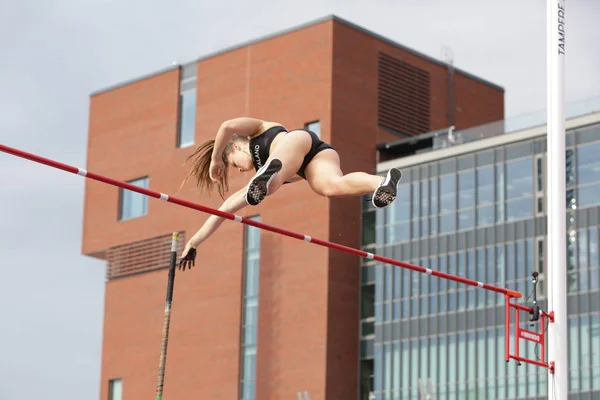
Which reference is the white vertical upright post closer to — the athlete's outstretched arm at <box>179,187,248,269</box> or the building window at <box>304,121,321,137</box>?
the athlete's outstretched arm at <box>179,187,248,269</box>

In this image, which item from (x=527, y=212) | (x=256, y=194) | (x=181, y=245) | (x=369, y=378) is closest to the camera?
(x=256, y=194)

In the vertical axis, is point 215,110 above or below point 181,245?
above

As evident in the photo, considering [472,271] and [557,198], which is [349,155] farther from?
A: [557,198]

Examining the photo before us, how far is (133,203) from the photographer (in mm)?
60500

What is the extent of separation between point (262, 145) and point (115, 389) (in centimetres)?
4453

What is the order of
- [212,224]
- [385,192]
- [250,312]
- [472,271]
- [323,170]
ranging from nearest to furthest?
[385,192], [323,170], [212,224], [472,271], [250,312]

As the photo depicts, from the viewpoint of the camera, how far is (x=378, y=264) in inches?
2106

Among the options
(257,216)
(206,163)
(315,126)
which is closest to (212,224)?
(206,163)

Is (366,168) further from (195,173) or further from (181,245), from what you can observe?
(195,173)

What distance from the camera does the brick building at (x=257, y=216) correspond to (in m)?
52.7

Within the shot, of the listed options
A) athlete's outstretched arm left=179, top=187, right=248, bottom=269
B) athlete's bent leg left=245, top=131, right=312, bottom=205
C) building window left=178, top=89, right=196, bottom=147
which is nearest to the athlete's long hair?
athlete's outstretched arm left=179, top=187, right=248, bottom=269

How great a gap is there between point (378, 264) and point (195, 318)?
7.11 m

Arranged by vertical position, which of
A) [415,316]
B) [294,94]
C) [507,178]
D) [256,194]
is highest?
[294,94]

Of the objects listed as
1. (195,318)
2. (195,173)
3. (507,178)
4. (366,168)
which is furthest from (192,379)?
(195,173)
